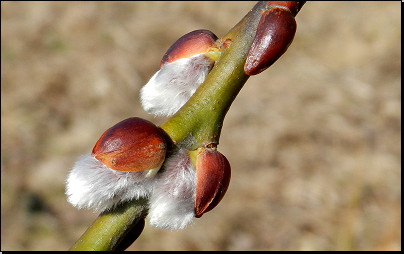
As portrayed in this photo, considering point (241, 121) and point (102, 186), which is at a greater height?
point (102, 186)

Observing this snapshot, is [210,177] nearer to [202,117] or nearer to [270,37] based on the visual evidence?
[202,117]

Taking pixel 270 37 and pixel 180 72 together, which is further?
pixel 180 72

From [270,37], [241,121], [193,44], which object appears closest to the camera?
[270,37]

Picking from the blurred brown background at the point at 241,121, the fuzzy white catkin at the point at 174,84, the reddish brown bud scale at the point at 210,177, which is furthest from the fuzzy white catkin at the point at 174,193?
the blurred brown background at the point at 241,121

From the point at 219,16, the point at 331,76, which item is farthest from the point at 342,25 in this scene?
the point at 219,16

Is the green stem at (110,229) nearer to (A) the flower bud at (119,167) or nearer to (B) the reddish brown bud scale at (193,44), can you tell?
(A) the flower bud at (119,167)

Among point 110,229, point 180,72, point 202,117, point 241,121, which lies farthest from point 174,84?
point 241,121
